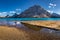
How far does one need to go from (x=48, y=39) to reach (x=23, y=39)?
229 cm

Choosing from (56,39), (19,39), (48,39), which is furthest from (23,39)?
(56,39)

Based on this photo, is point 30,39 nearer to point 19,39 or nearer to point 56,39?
point 19,39

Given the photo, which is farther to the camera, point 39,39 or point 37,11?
point 37,11

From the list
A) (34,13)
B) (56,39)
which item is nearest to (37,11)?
(34,13)

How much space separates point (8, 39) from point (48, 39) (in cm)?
363

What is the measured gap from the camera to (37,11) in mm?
83062

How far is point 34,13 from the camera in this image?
82312 mm

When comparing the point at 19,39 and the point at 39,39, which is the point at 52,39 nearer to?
the point at 39,39

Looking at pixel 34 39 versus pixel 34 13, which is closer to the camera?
pixel 34 39

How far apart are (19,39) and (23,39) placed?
14.8 inches

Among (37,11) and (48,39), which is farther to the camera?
(37,11)

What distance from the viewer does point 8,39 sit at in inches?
455

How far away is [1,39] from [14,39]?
1.16m

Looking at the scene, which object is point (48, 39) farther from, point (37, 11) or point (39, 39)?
point (37, 11)
